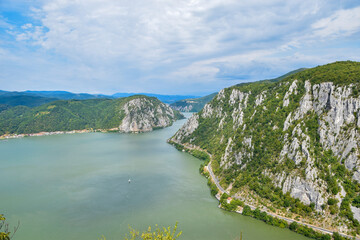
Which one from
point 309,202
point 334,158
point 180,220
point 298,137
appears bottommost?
point 180,220

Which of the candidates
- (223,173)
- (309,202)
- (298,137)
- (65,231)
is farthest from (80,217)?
(298,137)

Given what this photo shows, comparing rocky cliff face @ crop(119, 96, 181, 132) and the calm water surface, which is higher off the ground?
rocky cliff face @ crop(119, 96, 181, 132)

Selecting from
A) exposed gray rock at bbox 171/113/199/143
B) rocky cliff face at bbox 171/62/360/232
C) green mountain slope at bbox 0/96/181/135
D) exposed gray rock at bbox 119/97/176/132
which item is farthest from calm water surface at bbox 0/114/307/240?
green mountain slope at bbox 0/96/181/135

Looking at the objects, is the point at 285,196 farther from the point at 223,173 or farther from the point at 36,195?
the point at 36,195

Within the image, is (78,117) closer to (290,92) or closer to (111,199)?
(111,199)

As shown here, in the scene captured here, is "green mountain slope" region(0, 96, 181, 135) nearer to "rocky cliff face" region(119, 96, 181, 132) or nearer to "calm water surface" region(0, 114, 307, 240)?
"rocky cliff face" region(119, 96, 181, 132)

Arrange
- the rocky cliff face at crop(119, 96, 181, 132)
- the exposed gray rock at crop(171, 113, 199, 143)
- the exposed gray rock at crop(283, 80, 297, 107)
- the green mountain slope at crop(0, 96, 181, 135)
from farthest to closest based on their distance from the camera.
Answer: the rocky cliff face at crop(119, 96, 181, 132) < the green mountain slope at crop(0, 96, 181, 135) < the exposed gray rock at crop(171, 113, 199, 143) < the exposed gray rock at crop(283, 80, 297, 107)
